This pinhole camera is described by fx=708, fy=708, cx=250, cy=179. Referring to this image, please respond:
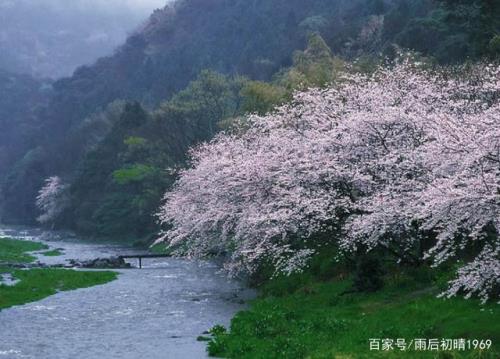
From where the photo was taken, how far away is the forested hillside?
221ft

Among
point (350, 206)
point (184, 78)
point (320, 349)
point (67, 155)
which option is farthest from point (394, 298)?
point (184, 78)

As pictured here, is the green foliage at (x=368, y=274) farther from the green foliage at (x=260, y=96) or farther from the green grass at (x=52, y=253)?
the green grass at (x=52, y=253)

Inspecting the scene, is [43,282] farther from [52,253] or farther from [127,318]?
[52,253]

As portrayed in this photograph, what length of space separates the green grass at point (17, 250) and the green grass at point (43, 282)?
1209cm

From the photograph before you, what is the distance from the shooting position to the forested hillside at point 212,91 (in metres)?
67.4

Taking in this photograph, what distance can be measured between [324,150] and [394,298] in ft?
26.2

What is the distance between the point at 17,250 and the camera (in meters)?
81.0

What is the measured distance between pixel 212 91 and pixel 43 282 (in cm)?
5719

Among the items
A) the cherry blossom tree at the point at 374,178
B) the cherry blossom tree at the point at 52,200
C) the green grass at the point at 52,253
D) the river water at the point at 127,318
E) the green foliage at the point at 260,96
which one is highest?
the green foliage at the point at 260,96

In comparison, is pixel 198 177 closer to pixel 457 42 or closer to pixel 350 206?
pixel 350 206

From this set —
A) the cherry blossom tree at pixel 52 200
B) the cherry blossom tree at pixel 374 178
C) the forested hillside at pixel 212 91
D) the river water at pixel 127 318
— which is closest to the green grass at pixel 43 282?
the river water at pixel 127 318

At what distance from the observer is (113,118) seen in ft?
482

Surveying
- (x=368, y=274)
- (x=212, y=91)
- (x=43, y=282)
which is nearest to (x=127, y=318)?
(x=368, y=274)

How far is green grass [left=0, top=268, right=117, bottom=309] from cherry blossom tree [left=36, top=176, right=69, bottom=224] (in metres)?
79.5
